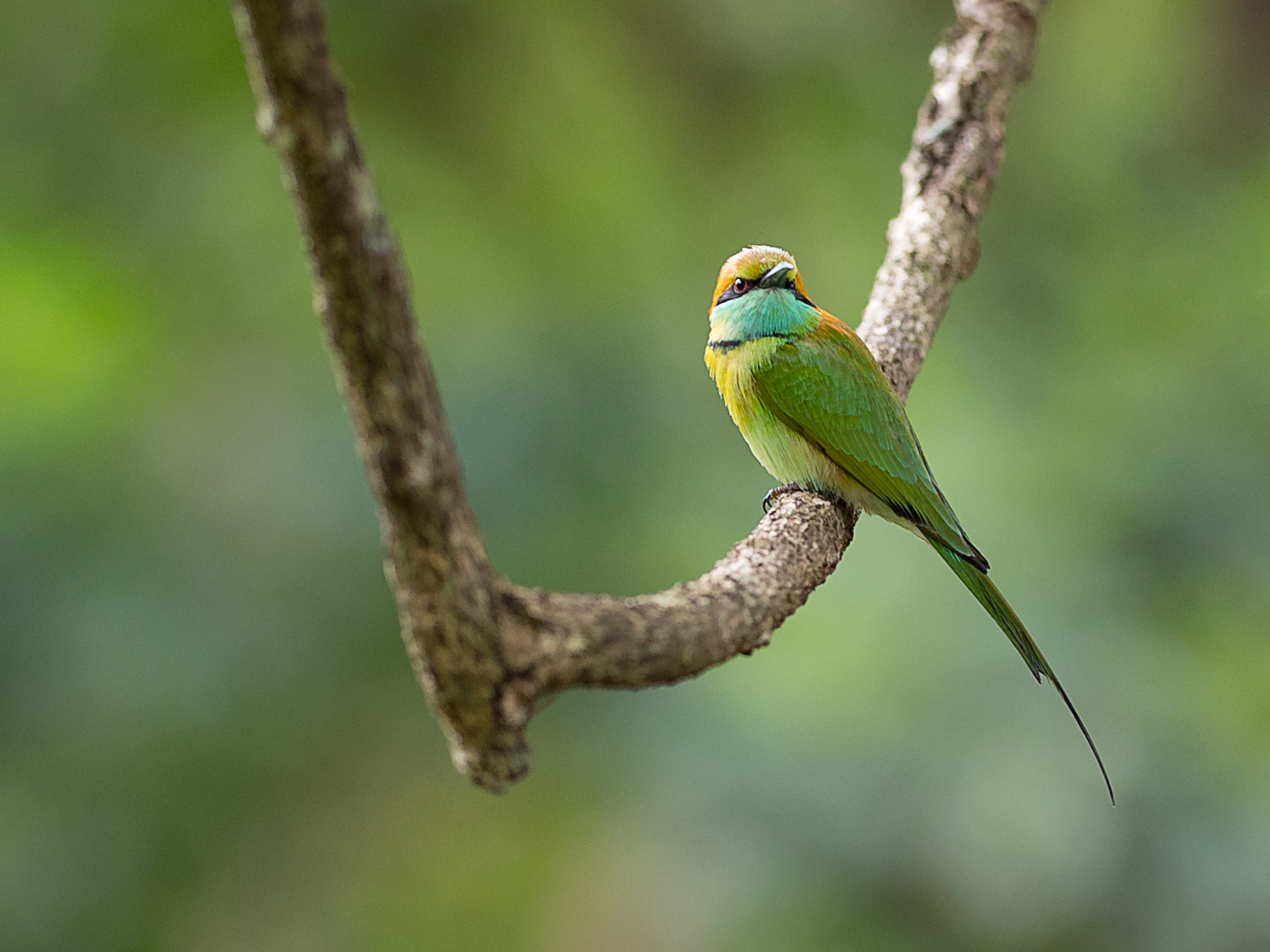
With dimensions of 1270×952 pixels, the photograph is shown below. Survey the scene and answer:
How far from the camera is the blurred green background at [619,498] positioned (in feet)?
14.0

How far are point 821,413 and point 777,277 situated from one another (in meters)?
0.41

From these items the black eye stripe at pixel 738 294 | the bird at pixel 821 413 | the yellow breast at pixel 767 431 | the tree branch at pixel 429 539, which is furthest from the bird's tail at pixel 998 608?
the tree branch at pixel 429 539

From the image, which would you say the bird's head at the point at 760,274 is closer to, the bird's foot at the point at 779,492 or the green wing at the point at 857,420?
the green wing at the point at 857,420

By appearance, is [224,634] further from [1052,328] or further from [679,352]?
[1052,328]

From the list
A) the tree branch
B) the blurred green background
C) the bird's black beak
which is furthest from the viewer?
the blurred green background

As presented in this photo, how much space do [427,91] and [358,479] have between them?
6.59 feet

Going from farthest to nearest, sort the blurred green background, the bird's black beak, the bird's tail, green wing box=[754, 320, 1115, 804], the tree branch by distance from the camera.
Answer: the blurred green background
the bird's black beak
green wing box=[754, 320, 1115, 804]
the bird's tail
the tree branch

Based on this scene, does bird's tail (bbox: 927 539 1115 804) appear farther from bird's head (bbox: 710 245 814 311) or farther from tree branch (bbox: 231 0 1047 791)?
tree branch (bbox: 231 0 1047 791)

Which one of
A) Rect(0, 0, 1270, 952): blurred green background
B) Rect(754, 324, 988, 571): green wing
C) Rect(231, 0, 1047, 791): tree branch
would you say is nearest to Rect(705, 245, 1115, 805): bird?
Rect(754, 324, 988, 571): green wing

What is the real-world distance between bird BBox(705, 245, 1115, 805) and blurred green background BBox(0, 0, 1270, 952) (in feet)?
4.93

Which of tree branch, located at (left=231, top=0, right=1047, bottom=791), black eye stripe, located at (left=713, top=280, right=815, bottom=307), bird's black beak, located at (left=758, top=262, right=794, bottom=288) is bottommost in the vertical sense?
tree branch, located at (left=231, top=0, right=1047, bottom=791)

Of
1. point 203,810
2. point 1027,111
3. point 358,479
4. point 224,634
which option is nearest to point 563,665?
point 358,479

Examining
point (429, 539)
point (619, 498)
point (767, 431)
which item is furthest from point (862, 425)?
point (619, 498)

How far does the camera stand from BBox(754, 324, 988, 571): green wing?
9.07ft
